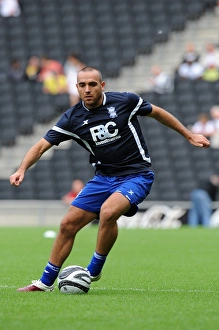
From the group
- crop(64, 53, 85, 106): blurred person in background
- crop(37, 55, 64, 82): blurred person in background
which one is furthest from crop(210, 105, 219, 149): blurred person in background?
crop(37, 55, 64, 82): blurred person in background

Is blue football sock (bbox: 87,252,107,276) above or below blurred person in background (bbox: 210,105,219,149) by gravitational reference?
above

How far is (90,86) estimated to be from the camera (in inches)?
315

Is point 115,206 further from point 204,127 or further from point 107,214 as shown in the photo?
point 204,127

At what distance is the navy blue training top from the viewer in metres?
8.16

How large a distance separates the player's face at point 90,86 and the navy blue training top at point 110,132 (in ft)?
0.60

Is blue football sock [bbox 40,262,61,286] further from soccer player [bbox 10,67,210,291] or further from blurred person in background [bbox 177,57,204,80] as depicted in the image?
blurred person in background [bbox 177,57,204,80]

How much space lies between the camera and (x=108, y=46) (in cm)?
2708

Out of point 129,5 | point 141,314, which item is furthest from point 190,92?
point 141,314

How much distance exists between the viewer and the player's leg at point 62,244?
8.05 metres

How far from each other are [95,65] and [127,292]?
743 inches

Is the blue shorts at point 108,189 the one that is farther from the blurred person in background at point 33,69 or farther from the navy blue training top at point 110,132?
the blurred person in background at point 33,69

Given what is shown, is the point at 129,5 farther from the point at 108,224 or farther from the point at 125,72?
the point at 108,224

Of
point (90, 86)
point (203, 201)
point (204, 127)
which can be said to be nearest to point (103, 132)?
point (90, 86)

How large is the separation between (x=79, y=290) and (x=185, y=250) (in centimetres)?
667
